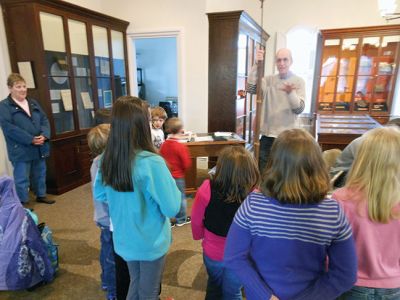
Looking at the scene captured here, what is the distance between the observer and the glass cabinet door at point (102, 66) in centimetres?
398

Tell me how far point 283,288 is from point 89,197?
3.00m

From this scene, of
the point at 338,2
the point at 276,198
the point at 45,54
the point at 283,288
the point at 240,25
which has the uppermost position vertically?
the point at 338,2

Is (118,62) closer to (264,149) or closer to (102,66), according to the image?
(102,66)

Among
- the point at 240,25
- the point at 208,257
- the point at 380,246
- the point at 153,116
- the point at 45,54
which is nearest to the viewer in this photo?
the point at 380,246

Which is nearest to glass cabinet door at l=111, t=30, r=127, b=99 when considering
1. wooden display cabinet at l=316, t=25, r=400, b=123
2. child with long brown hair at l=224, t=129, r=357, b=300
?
wooden display cabinet at l=316, t=25, r=400, b=123

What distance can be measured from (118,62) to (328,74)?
353cm

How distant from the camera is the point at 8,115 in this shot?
113 inches

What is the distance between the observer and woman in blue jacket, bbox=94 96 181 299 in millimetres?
1113

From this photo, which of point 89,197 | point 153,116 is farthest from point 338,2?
point 89,197

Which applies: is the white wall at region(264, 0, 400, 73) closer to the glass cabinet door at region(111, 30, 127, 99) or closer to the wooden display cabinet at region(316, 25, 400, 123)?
the wooden display cabinet at region(316, 25, 400, 123)

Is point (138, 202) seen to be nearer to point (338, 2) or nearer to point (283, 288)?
point (283, 288)

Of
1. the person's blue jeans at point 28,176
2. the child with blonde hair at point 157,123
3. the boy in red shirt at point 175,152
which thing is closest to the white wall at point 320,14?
the child with blonde hair at point 157,123

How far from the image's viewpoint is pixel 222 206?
122cm

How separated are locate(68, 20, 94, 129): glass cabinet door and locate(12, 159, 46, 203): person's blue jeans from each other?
2.78 feet
